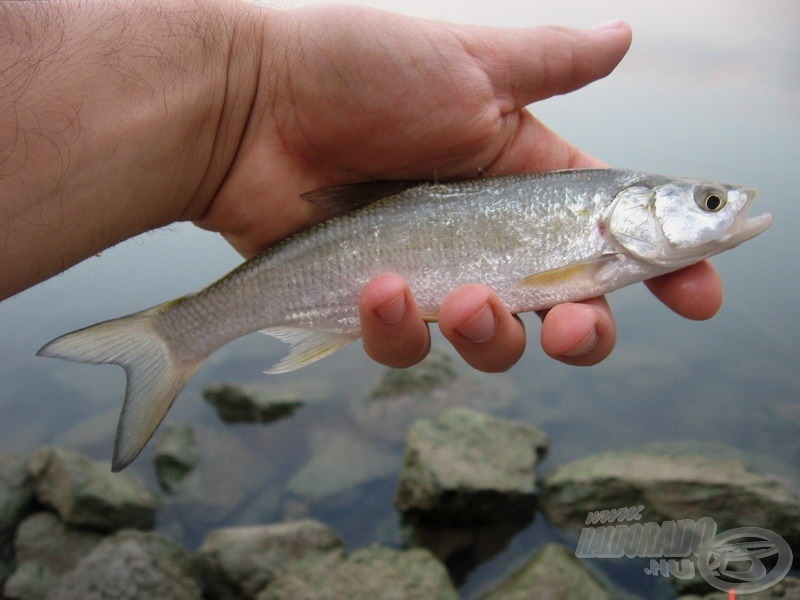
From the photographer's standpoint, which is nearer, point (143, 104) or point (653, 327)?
point (143, 104)

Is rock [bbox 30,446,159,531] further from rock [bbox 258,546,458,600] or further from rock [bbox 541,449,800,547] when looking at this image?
rock [bbox 541,449,800,547]

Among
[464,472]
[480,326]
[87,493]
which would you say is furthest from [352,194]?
[87,493]

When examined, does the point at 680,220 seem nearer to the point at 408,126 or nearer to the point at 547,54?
the point at 547,54

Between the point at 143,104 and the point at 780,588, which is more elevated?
the point at 143,104

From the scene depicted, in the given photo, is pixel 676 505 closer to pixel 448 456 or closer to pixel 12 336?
pixel 448 456

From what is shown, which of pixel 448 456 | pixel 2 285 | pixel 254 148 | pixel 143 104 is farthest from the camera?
pixel 448 456

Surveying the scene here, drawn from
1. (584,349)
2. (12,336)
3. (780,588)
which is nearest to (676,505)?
(780,588)

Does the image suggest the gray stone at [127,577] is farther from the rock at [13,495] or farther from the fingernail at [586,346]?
the fingernail at [586,346]

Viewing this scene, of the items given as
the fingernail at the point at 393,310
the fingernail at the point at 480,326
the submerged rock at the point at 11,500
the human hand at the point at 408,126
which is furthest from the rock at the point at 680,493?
the submerged rock at the point at 11,500
